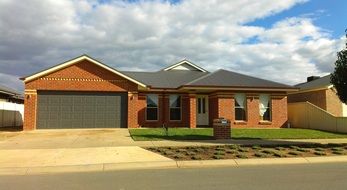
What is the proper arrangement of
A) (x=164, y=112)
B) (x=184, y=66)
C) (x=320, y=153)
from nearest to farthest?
(x=320, y=153) → (x=164, y=112) → (x=184, y=66)

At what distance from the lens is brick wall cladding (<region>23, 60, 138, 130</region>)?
86.7 ft

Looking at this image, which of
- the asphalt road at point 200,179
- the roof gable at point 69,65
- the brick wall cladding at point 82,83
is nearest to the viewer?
the asphalt road at point 200,179

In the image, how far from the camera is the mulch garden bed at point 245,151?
1405cm

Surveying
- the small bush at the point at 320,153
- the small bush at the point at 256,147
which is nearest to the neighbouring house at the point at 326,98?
the small bush at the point at 256,147

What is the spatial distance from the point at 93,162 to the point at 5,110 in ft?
76.0

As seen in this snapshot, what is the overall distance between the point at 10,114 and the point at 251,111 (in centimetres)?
1993

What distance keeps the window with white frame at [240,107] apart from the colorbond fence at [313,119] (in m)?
5.05

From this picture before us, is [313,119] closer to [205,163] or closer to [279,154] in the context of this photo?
[279,154]

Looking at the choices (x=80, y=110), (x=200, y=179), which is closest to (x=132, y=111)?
(x=80, y=110)

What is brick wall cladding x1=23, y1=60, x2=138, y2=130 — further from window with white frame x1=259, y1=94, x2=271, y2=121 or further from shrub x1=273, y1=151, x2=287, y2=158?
shrub x1=273, y1=151, x2=287, y2=158

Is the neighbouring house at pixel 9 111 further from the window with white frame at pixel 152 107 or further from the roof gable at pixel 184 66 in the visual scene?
the roof gable at pixel 184 66

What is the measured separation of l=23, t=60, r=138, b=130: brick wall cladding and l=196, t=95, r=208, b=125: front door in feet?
16.9

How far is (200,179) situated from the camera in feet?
32.8

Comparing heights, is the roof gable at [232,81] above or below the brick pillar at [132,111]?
above
